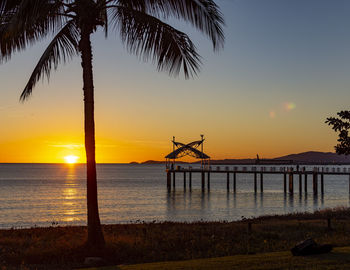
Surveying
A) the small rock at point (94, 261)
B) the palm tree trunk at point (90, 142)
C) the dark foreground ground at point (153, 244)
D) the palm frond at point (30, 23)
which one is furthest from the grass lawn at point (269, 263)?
the palm frond at point (30, 23)

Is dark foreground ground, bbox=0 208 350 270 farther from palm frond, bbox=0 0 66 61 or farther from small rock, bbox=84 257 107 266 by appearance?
palm frond, bbox=0 0 66 61

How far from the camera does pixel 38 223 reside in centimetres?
3653

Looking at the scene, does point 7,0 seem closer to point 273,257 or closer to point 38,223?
point 273,257

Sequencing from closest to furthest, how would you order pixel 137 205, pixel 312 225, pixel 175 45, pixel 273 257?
pixel 273 257 → pixel 175 45 → pixel 312 225 → pixel 137 205

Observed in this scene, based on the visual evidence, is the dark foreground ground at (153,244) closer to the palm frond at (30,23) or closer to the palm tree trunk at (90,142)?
the palm tree trunk at (90,142)

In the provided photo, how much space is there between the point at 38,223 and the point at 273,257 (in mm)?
28889

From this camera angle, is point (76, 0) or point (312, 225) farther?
point (312, 225)

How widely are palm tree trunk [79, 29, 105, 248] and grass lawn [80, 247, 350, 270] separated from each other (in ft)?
8.27

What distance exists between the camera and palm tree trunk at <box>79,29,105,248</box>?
13.4 m

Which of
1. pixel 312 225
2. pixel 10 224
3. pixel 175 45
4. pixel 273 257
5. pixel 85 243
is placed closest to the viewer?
pixel 273 257

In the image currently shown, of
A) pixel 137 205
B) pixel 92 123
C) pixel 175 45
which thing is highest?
pixel 175 45

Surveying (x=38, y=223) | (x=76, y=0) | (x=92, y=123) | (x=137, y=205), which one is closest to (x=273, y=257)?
(x=92, y=123)

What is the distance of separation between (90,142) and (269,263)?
6337 millimetres

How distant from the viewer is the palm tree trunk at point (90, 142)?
1345 cm
